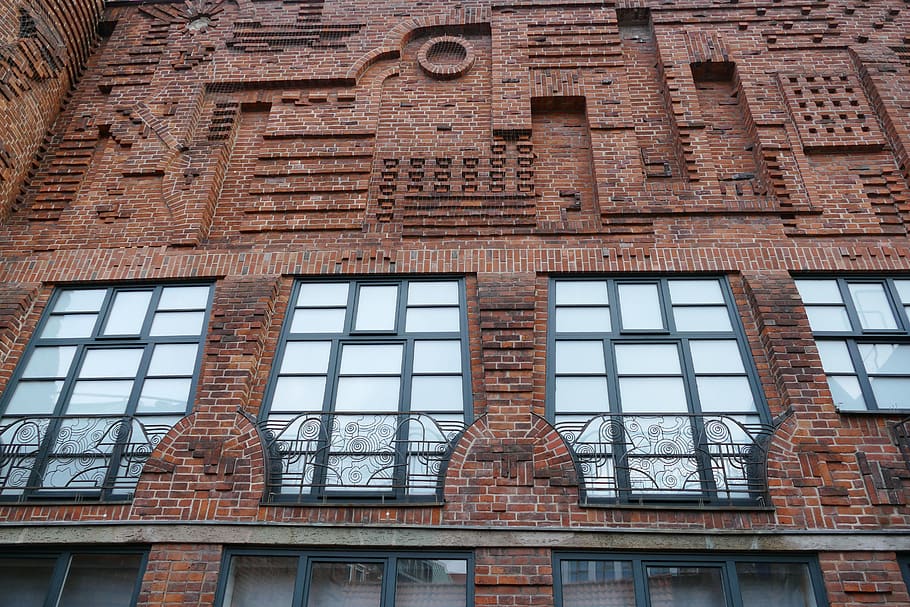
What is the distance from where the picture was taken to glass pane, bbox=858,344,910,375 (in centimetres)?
794

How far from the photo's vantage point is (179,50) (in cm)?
1144

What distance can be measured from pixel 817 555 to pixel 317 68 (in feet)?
28.8

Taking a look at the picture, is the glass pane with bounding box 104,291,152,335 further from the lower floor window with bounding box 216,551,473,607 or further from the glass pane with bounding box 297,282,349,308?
the lower floor window with bounding box 216,551,473,607

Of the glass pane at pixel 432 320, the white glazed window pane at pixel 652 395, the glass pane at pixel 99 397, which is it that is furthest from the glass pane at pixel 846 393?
the glass pane at pixel 99 397

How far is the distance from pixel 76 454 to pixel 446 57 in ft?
24.4

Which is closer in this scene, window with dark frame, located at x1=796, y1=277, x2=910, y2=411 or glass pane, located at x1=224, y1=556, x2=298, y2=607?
glass pane, located at x1=224, y1=556, x2=298, y2=607

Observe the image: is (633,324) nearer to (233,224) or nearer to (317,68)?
(233,224)

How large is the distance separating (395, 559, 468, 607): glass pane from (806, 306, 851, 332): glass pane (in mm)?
4694

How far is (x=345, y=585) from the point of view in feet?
22.7

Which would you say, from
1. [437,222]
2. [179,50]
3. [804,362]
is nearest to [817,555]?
[804,362]

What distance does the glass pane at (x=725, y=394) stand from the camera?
776 cm

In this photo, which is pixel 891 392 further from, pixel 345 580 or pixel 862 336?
pixel 345 580

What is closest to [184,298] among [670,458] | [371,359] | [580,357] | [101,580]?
[371,359]

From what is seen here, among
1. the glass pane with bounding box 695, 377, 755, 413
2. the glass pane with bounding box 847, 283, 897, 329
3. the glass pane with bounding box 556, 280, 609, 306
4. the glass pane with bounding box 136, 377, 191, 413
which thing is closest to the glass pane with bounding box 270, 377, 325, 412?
the glass pane with bounding box 136, 377, 191, 413
